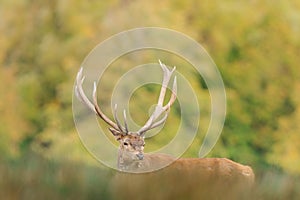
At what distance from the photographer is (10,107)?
2186cm

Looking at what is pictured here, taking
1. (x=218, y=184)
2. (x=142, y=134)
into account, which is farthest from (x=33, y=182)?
(x=142, y=134)

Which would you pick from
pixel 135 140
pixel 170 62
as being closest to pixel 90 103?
pixel 135 140

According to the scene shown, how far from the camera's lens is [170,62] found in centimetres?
2092

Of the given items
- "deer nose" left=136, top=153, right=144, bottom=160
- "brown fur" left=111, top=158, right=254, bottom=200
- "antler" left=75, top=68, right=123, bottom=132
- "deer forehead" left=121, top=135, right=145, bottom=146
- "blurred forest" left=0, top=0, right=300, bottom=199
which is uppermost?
"blurred forest" left=0, top=0, right=300, bottom=199

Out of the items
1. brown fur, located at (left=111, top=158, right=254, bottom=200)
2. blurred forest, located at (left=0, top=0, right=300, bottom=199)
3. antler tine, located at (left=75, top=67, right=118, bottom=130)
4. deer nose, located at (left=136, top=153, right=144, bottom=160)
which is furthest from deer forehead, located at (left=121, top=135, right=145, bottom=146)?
blurred forest, located at (left=0, top=0, right=300, bottom=199)

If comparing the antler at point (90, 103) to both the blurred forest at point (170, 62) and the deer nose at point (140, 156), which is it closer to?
the deer nose at point (140, 156)

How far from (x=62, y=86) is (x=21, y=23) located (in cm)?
368

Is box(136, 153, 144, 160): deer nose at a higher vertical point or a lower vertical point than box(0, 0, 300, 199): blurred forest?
lower

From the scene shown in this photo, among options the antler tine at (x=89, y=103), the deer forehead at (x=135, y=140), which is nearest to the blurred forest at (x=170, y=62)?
the antler tine at (x=89, y=103)

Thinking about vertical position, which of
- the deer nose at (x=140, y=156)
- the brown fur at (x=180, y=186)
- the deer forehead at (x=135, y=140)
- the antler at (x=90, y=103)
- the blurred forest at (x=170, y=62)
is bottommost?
the brown fur at (x=180, y=186)

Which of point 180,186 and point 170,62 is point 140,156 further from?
point 170,62

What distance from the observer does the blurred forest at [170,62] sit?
2131 centimetres

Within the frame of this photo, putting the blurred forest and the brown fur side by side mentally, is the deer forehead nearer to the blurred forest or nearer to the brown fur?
the brown fur

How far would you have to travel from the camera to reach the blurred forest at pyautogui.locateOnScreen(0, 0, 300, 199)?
69.9ft
